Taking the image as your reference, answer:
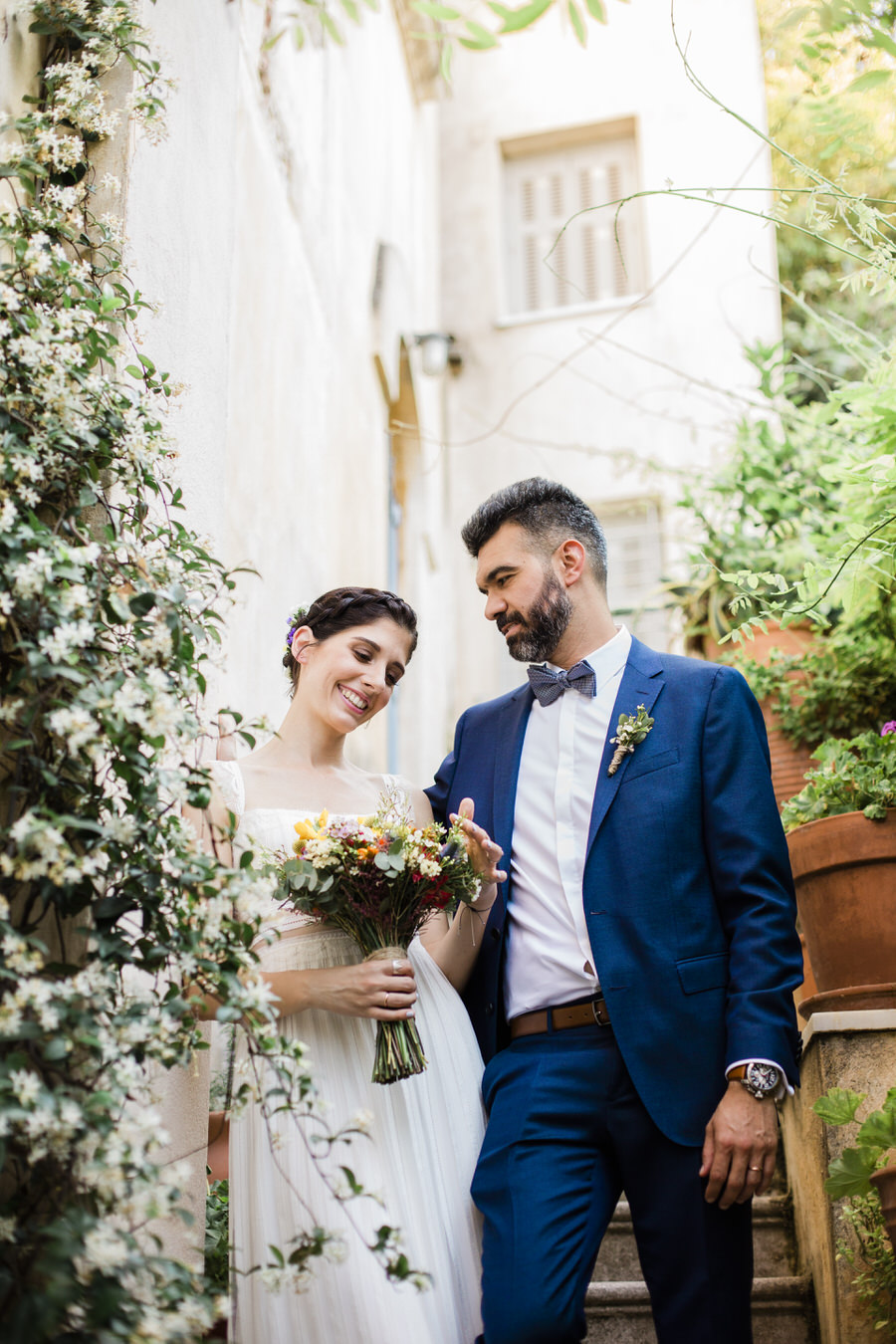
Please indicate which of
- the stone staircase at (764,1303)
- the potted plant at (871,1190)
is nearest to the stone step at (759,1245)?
the stone staircase at (764,1303)

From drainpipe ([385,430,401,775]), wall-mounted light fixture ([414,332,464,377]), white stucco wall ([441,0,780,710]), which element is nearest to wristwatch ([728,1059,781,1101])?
drainpipe ([385,430,401,775])

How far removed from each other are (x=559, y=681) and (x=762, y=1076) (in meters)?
1.09

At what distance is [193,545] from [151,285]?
3.20 feet

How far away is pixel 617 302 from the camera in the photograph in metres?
10.7

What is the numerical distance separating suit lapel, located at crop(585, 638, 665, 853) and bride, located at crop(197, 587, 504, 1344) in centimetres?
30

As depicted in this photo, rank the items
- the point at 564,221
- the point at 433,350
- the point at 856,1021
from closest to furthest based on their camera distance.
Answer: the point at 856,1021 < the point at 433,350 < the point at 564,221

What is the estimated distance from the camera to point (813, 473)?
523 centimetres

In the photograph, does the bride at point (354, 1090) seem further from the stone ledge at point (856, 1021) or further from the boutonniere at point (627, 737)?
the stone ledge at point (856, 1021)

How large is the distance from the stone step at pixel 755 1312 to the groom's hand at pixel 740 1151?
119 centimetres

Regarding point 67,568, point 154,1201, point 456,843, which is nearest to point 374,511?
point 456,843

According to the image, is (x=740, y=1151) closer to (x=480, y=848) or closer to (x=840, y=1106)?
(x=840, y=1106)

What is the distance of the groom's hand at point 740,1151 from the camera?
2494 millimetres

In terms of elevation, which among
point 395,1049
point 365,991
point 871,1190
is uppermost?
point 365,991

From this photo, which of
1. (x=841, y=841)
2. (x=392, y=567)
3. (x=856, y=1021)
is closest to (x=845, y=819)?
(x=841, y=841)
